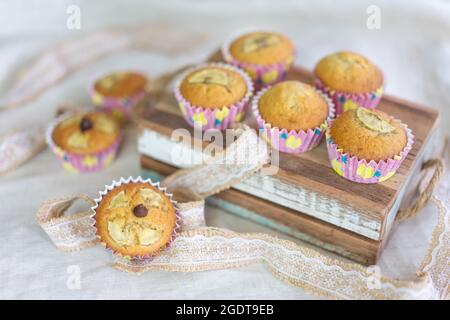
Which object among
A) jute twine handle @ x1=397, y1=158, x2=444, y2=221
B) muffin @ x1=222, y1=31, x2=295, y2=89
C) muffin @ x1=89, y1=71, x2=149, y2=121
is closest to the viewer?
jute twine handle @ x1=397, y1=158, x2=444, y2=221

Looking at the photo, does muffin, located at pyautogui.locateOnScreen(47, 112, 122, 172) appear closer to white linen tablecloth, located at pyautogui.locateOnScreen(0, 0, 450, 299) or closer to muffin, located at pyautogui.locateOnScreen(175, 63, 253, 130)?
white linen tablecloth, located at pyautogui.locateOnScreen(0, 0, 450, 299)

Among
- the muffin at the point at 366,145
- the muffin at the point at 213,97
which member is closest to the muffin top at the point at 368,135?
the muffin at the point at 366,145

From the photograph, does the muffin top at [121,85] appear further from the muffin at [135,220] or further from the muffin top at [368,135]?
the muffin top at [368,135]

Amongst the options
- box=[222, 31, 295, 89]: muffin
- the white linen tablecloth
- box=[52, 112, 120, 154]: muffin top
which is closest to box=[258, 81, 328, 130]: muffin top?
box=[222, 31, 295, 89]: muffin

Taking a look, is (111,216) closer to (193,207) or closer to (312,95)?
(193,207)

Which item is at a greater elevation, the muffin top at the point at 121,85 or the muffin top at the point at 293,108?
the muffin top at the point at 293,108

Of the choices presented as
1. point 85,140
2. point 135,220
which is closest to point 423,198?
point 135,220

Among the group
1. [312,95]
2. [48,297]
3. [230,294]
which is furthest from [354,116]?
[48,297]
